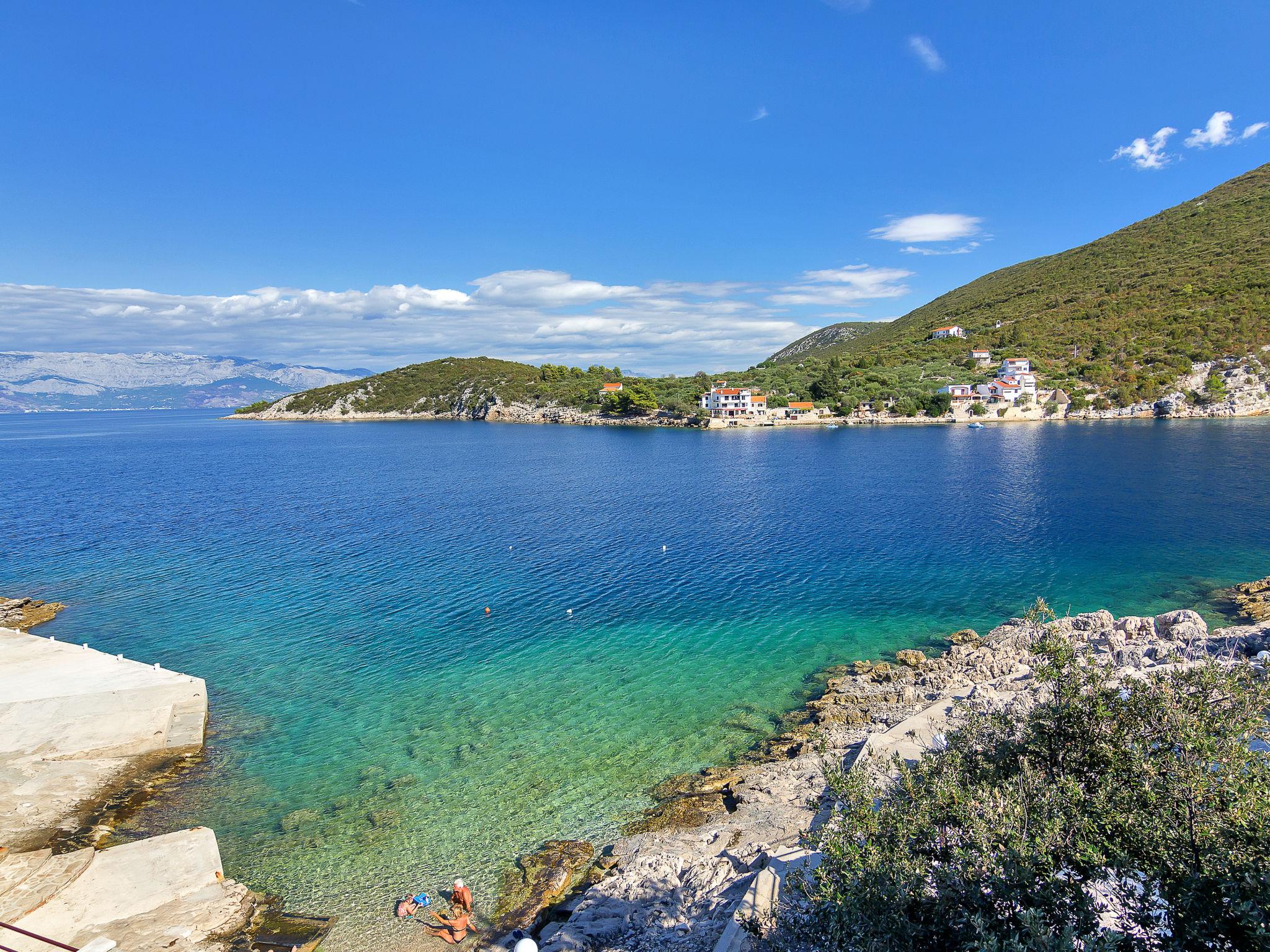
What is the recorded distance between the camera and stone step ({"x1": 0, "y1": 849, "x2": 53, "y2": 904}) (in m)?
15.3

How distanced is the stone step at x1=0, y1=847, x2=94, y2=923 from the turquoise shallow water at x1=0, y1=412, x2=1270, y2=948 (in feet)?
8.85

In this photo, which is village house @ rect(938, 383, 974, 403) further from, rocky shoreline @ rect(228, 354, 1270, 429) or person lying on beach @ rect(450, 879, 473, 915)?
person lying on beach @ rect(450, 879, 473, 915)

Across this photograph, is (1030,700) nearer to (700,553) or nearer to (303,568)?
(700,553)

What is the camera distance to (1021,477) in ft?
236

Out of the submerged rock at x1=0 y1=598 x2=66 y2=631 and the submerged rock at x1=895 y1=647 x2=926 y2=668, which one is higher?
the submerged rock at x1=895 y1=647 x2=926 y2=668

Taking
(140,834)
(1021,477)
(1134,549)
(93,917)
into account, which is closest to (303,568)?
(140,834)

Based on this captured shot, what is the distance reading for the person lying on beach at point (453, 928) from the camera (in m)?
14.8

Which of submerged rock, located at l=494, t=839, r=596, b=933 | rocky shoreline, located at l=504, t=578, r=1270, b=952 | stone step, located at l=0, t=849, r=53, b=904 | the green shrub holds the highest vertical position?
the green shrub

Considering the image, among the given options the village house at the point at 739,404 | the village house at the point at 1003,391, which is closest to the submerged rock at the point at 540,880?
the village house at the point at 739,404

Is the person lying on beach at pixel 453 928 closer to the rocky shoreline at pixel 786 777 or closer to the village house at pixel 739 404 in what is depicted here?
the rocky shoreline at pixel 786 777

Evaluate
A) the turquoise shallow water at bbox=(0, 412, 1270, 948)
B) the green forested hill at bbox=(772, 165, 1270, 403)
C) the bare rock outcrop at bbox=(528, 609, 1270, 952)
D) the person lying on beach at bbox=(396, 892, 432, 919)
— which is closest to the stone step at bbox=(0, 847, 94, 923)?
the turquoise shallow water at bbox=(0, 412, 1270, 948)

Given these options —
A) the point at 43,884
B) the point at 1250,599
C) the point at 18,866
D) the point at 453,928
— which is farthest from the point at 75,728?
the point at 1250,599

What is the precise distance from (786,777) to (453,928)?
10.8 m

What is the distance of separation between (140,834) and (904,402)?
161 metres
